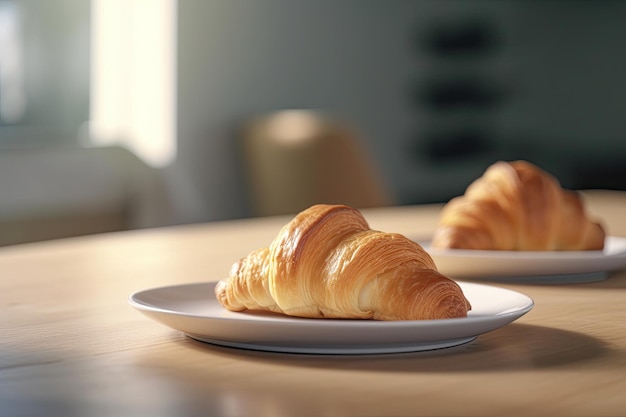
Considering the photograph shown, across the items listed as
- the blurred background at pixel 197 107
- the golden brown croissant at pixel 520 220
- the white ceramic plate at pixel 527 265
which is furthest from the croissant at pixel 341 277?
the blurred background at pixel 197 107

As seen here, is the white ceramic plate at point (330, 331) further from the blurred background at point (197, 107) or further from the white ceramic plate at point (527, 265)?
the blurred background at point (197, 107)

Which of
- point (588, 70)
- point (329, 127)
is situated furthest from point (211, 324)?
point (588, 70)

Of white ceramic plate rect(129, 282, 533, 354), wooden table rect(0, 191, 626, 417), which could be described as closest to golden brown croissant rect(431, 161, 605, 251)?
wooden table rect(0, 191, 626, 417)

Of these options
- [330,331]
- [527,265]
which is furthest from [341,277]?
[527,265]

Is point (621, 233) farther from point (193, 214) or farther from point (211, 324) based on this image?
point (193, 214)

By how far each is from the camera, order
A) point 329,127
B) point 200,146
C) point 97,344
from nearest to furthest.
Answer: point 97,344
point 329,127
point 200,146
